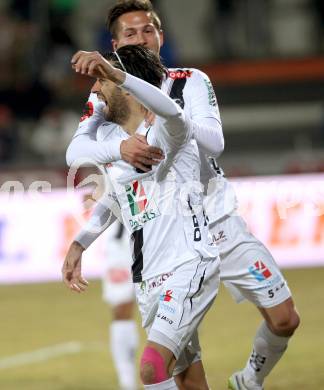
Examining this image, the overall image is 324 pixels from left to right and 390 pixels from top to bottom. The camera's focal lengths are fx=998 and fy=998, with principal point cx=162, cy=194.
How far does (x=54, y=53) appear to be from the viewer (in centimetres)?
1540

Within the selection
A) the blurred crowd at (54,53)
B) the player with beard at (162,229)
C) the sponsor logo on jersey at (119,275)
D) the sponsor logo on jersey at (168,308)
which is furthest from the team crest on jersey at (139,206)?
the blurred crowd at (54,53)

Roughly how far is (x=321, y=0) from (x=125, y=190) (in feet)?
41.8

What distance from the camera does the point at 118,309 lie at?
7383mm

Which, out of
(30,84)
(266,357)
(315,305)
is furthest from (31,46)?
(266,357)

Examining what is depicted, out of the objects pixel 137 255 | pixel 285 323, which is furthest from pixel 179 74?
pixel 285 323

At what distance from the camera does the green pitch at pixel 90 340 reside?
7.44m

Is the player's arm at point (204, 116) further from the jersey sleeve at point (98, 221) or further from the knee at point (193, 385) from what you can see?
the knee at point (193, 385)

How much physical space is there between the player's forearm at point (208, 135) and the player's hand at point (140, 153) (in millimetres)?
236

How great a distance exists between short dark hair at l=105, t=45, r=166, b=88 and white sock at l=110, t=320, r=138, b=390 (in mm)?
3051

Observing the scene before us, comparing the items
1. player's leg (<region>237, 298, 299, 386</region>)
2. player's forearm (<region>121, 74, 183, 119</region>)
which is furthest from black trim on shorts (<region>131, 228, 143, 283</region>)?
player's leg (<region>237, 298, 299, 386</region>)

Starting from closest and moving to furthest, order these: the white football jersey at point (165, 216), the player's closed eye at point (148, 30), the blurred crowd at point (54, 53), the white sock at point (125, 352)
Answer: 1. the white football jersey at point (165, 216)
2. the player's closed eye at point (148, 30)
3. the white sock at point (125, 352)
4. the blurred crowd at point (54, 53)

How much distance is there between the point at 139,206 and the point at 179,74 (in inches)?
30.0

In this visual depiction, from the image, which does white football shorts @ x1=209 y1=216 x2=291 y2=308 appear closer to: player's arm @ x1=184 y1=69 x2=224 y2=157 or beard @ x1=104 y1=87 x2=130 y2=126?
player's arm @ x1=184 y1=69 x2=224 y2=157

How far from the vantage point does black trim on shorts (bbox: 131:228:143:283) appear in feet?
15.0
